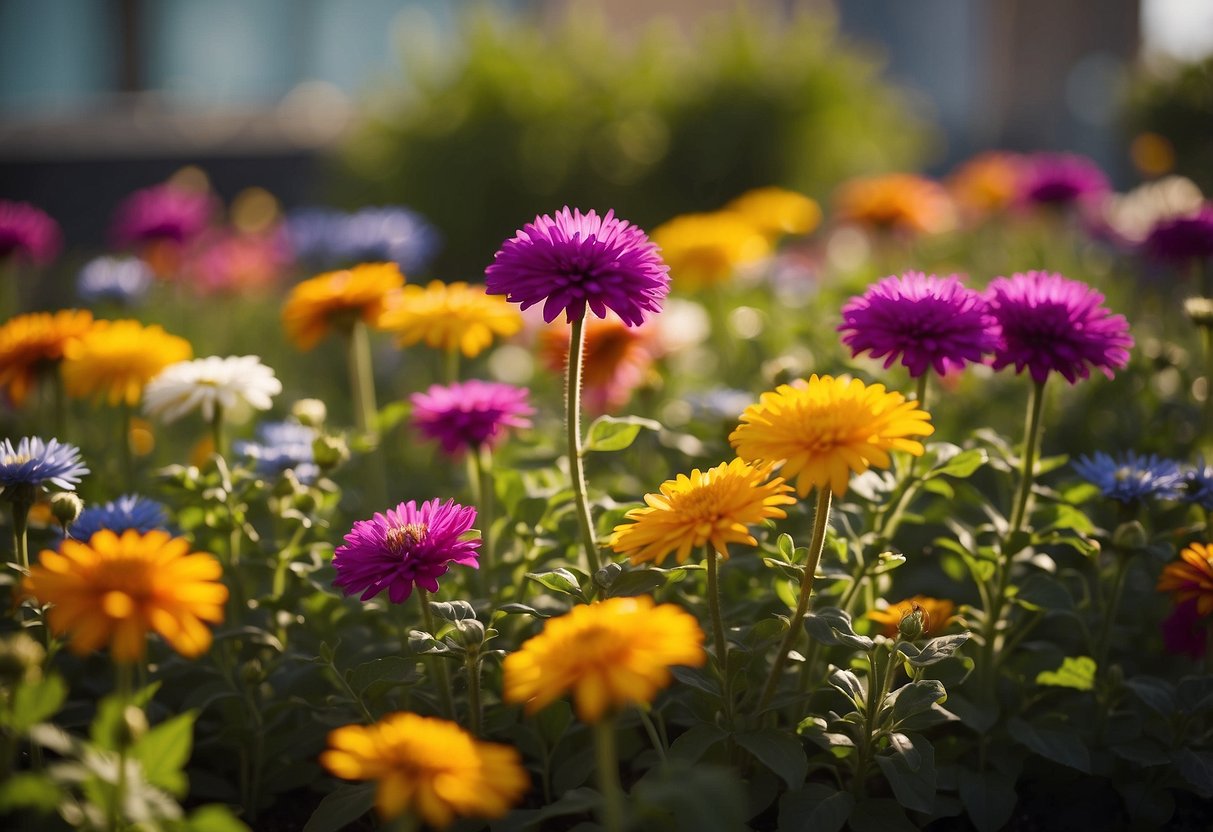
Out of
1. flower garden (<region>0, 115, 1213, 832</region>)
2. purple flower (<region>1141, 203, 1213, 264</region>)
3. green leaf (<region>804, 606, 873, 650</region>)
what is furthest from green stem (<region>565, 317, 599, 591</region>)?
purple flower (<region>1141, 203, 1213, 264</region>)

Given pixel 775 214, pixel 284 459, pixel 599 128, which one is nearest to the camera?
pixel 284 459

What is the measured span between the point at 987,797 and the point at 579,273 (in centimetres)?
94

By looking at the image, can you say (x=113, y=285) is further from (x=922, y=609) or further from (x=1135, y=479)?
(x=1135, y=479)

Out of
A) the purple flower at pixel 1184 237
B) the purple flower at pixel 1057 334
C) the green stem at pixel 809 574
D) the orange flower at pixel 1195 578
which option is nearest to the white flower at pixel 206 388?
the green stem at pixel 809 574

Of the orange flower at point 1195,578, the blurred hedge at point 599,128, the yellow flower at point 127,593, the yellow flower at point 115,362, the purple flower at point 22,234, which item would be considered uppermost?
the blurred hedge at point 599,128

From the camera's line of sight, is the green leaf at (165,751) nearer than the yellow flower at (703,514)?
Yes

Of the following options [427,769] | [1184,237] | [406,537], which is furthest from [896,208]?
[427,769]

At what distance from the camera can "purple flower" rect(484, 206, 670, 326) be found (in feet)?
4.65

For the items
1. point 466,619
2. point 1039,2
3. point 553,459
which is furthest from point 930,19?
point 466,619

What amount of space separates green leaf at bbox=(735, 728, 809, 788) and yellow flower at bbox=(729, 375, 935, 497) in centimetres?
37

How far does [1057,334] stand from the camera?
1553 mm

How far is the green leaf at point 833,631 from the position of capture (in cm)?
143

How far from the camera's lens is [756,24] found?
20.4 ft

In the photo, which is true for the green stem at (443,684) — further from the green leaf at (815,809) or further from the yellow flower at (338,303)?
the yellow flower at (338,303)
